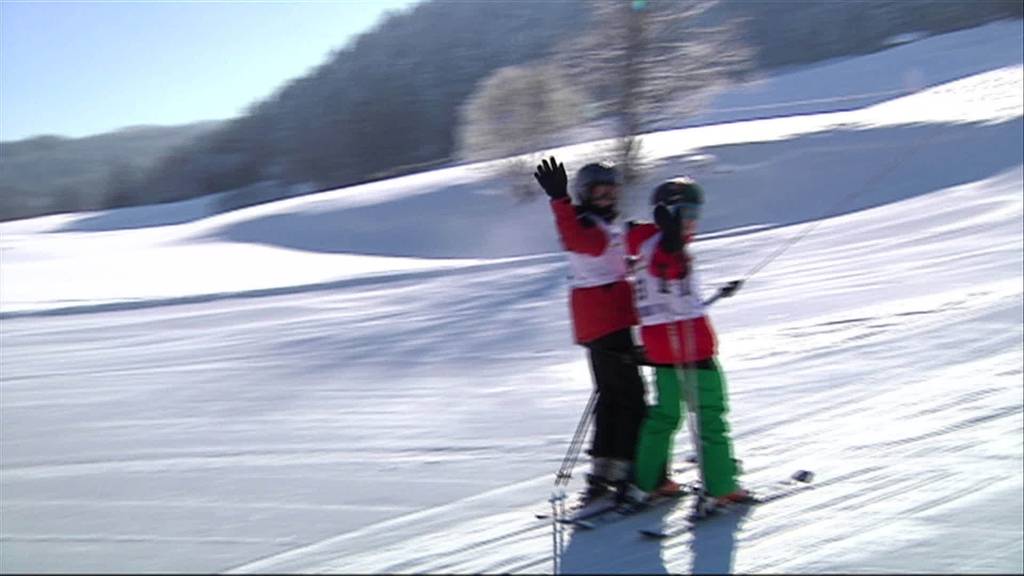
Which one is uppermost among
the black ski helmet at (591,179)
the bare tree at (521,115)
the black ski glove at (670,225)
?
the bare tree at (521,115)

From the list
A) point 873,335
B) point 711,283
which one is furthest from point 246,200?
point 873,335

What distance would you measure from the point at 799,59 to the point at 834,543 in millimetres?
70185

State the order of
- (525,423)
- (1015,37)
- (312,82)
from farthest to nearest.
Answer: (312,82) → (1015,37) → (525,423)

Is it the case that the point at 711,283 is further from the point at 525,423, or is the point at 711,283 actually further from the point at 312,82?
the point at 312,82

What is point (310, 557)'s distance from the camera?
5816 mm

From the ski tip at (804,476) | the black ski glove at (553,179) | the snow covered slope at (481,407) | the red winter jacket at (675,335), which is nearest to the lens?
the snow covered slope at (481,407)

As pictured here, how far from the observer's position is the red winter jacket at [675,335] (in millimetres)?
5930

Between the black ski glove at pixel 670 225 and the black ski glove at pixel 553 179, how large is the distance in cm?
44

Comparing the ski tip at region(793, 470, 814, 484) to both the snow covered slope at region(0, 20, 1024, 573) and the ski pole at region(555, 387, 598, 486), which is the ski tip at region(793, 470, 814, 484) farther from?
the ski pole at region(555, 387, 598, 486)

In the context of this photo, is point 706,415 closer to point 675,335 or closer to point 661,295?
point 675,335

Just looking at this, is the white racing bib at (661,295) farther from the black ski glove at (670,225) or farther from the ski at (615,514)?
the ski at (615,514)

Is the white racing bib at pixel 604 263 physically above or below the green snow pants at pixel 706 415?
above

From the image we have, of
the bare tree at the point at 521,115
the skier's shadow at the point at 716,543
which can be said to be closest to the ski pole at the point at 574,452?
the skier's shadow at the point at 716,543

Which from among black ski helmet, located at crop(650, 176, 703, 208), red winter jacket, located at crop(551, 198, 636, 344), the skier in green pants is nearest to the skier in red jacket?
red winter jacket, located at crop(551, 198, 636, 344)
